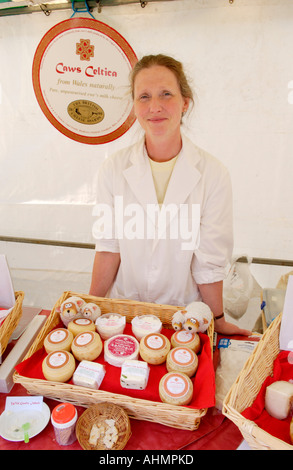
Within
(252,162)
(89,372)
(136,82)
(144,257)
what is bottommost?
(89,372)

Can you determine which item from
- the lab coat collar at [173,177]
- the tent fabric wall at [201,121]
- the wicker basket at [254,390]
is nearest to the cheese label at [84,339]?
the wicker basket at [254,390]

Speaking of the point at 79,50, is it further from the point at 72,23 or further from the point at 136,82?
the point at 136,82

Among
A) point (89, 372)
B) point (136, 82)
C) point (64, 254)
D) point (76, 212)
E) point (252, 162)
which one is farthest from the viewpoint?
point (64, 254)

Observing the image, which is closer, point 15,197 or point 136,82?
point 136,82

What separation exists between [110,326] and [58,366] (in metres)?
0.25

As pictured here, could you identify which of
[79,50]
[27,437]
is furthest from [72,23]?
[27,437]

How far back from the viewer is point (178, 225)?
151 cm

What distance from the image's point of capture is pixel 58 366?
3.26ft

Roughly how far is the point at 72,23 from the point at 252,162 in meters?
1.19

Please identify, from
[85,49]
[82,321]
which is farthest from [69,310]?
[85,49]

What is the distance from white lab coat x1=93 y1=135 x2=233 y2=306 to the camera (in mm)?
1497

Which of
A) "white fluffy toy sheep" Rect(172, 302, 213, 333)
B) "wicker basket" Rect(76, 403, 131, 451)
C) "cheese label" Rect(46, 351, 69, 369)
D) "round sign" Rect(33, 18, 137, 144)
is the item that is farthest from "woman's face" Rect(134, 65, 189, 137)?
"wicker basket" Rect(76, 403, 131, 451)

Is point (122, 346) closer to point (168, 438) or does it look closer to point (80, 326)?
point (80, 326)

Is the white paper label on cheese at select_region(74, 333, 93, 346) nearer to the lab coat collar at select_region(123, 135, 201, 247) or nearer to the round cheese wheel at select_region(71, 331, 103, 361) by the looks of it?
the round cheese wheel at select_region(71, 331, 103, 361)
